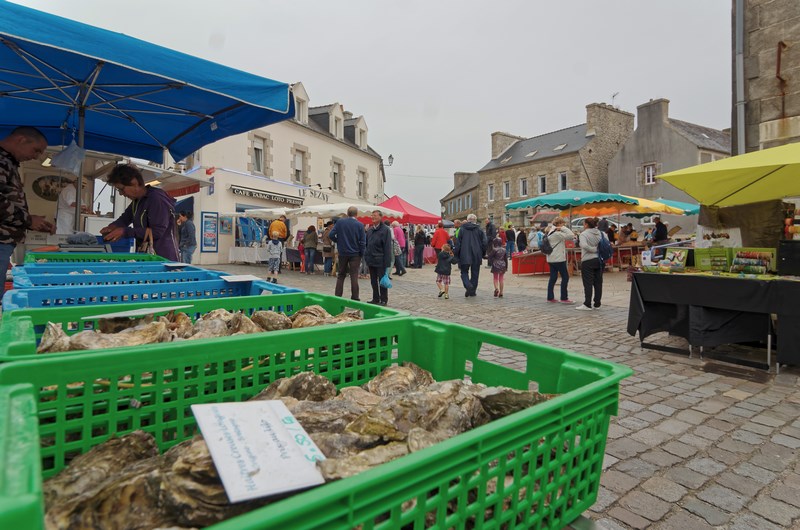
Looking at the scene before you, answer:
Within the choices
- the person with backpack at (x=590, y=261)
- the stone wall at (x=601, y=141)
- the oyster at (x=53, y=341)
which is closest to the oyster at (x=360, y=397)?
the oyster at (x=53, y=341)

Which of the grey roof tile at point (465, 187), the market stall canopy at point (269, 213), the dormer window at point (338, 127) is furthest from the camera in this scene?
the grey roof tile at point (465, 187)

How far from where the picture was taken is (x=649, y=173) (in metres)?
33.2

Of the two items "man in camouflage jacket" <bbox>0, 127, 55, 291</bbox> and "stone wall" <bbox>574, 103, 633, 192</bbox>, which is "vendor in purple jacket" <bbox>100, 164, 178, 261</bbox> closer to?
"man in camouflage jacket" <bbox>0, 127, 55, 291</bbox>

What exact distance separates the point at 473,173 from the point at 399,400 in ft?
207

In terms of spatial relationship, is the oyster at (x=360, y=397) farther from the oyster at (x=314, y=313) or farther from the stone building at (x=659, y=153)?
the stone building at (x=659, y=153)

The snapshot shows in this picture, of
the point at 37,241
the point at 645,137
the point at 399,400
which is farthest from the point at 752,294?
the point at 645,137

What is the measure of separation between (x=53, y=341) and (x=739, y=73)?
375 inches

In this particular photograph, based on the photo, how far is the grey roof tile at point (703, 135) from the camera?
3083 cm

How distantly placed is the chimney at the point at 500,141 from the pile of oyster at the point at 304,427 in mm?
46773

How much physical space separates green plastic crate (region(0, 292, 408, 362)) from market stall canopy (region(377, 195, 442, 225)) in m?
13.7

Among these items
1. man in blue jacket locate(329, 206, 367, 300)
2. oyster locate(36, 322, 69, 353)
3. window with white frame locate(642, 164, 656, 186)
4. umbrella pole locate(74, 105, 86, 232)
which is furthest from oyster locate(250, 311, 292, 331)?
window with white frame locate(642, 164, 656, 186)

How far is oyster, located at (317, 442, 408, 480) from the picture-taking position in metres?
0.88

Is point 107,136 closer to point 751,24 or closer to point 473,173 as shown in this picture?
point 751,24

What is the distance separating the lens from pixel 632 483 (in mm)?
2496
